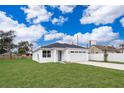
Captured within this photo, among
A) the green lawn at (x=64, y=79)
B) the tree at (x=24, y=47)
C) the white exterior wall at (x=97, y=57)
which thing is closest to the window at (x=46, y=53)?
the white exterior wall at (x=97, y=57)

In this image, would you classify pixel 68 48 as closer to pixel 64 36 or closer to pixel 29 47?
pixel 64 36

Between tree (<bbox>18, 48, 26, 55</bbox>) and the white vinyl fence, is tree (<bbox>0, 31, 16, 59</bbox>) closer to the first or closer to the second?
tree (<bbox>18, 48, 26, 55</bbox>)

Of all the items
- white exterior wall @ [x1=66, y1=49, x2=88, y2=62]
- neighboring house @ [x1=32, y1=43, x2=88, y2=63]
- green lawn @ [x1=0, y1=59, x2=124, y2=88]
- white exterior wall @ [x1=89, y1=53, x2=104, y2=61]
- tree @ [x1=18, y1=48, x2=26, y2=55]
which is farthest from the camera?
tree @ [x1=18, y1=48, x2=26, y2=55]

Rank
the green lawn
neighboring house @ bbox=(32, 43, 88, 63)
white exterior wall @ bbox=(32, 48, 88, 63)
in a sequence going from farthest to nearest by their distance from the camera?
1. white exterior wall @ bbox=(32, 48, 88, 63)
2. neighboring house @ bbox=(32, 43, 88, 63)
3. the green lawn

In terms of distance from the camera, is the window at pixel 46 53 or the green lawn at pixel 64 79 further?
the window at pixel 46 53

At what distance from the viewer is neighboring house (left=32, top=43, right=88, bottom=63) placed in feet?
91.4

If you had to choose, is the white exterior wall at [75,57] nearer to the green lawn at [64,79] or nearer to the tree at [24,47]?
the green lawn at [64,79]

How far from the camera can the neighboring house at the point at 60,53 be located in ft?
91.4

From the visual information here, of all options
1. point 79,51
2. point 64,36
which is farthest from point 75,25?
point 79,51

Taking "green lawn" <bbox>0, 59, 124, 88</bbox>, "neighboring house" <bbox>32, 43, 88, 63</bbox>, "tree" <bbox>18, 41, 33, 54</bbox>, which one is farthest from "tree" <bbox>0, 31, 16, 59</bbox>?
"green lawn" <bbox>0, 59, 124, 88</bbox>

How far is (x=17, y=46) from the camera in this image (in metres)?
64.1

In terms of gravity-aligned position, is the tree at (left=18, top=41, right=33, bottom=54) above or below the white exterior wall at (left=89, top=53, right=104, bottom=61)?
above
